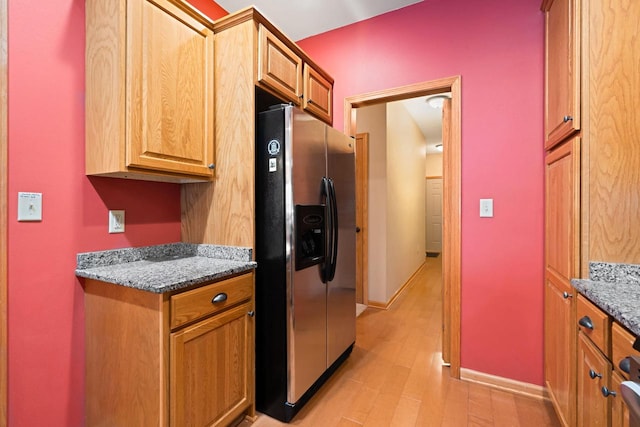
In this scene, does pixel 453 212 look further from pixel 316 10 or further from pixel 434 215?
pixel 434 215

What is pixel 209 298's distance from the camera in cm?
140

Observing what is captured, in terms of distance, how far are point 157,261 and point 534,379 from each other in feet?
8.16

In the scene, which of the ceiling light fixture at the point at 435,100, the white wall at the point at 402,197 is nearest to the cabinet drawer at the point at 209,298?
the white wall at the point at 402,197

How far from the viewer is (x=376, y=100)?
2.49m

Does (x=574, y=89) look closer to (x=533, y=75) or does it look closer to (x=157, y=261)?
(x=533, y=75)

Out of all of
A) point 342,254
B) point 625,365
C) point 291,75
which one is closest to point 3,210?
point 291,75

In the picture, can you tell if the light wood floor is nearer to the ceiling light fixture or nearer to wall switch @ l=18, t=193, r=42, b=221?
wall switch @ l=18, t=193, r=42, b=221

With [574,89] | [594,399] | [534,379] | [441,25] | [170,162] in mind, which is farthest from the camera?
[441,25]

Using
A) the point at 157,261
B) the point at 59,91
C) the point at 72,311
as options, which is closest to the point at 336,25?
the point at 59,91

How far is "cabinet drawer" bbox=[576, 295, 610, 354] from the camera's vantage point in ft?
3.37

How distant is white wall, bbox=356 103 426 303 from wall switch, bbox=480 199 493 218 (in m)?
1.63

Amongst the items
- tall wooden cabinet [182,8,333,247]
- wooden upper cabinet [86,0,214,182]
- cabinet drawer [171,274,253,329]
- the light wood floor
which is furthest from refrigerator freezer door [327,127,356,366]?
wooden upper cabinet [86,0,214,182]

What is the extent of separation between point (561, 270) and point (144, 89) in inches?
91.0

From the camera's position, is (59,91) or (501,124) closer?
(59,91)
